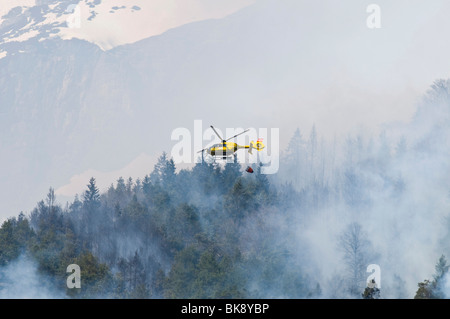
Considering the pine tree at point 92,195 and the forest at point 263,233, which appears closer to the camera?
the forest at point 263,233

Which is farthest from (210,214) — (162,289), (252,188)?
(162,289)

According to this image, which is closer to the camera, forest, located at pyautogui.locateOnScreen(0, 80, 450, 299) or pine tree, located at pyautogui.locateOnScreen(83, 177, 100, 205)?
forest, located at pyautogui.locateOnScreen(0, 80, 450, 299)

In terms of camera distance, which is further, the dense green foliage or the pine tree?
the pine tree

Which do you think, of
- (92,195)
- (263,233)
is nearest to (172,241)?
(263,233)

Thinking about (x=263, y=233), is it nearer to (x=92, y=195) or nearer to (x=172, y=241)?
(x=172, y=241)

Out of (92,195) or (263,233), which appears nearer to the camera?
(263,233)

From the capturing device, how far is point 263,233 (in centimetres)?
13975

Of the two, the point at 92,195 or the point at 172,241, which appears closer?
the point at 172,241

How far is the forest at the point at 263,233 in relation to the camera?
110m

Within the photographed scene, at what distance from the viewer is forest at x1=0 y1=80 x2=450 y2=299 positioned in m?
110

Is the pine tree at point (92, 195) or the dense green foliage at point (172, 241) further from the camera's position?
the pine tree at point (92, 195)
